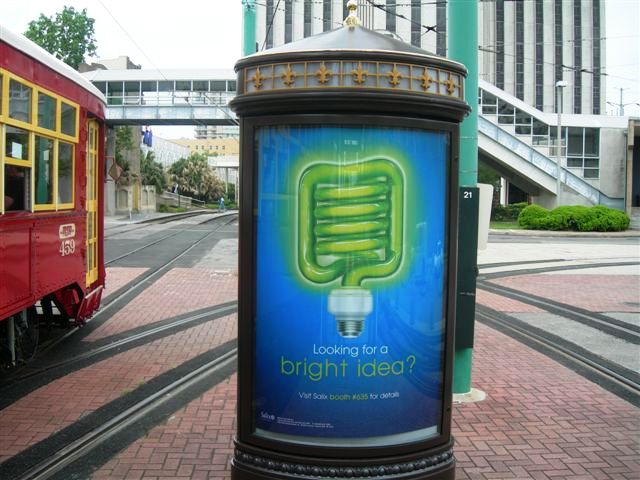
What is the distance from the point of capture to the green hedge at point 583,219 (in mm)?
34812

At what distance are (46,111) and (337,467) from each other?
461 centimetres

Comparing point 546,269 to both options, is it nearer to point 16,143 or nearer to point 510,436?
point 510,436

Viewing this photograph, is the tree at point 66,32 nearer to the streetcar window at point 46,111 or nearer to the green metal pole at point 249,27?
the green metal pole at point 249,27

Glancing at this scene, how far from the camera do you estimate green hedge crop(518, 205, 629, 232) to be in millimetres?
34812

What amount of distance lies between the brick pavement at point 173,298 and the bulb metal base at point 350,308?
18.9 ft

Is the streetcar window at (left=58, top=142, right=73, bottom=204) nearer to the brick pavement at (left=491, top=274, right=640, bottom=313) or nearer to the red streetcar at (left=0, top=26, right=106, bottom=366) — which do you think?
the red streetcar at (left=0, top=26, right=106, bottom=366)

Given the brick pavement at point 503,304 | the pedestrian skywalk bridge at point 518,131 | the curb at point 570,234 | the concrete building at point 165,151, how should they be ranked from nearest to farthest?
1. the brick pavement at point 503,304
2. the curb at point 570,234
3. the pedestrian skywalk bridge at point 518,131
4. the concrete building at point 165,151

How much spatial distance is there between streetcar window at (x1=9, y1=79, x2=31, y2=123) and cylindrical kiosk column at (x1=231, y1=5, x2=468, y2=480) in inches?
106

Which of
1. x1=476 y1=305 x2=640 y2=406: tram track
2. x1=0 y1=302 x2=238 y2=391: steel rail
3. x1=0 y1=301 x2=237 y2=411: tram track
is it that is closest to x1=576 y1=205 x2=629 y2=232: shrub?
x1=476 y1=305 x2=640 y2=406: tram track

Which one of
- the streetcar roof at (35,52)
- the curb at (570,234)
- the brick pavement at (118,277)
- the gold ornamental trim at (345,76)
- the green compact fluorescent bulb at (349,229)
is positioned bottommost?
the brick pavement at (118,277)

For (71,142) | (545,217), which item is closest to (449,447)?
(71,142)

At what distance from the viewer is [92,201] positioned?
29.0 feet

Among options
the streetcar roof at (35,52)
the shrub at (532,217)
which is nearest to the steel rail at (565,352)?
the streetcar roof at (35,52)

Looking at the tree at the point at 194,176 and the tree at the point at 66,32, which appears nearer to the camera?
the tree at the point at 66,32
